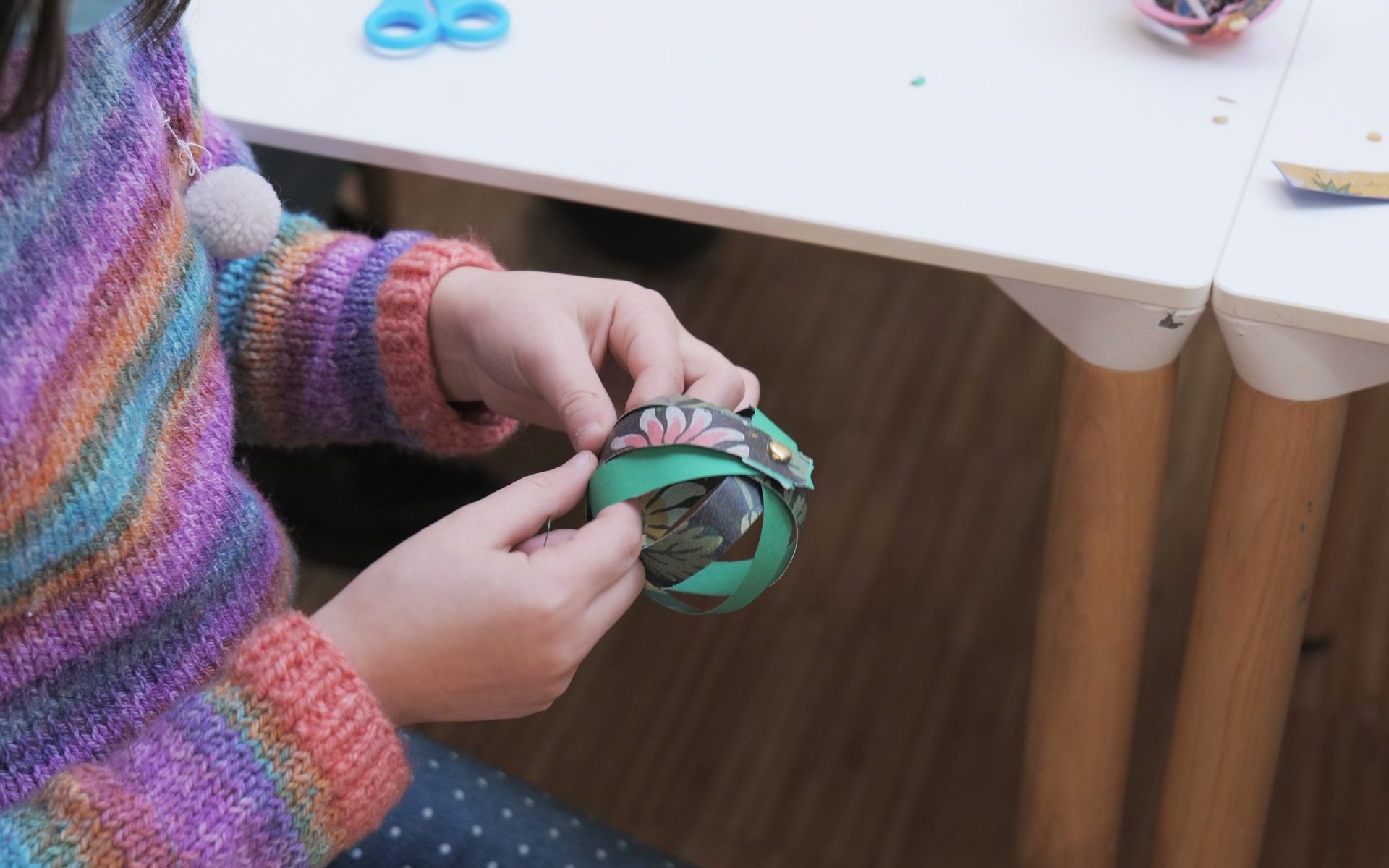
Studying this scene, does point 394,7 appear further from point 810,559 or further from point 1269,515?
point 810,559

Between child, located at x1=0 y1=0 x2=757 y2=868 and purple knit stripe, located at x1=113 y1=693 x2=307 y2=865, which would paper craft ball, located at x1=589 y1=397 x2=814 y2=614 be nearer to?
child, located at x1=0 y1=0 x2=757 y2=868

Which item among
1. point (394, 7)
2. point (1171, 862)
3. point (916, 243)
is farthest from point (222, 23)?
point (1171, 862)

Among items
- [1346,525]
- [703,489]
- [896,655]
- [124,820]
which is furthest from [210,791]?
[1346,525]

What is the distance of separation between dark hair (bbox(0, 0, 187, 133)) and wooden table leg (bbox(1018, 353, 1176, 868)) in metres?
0.52

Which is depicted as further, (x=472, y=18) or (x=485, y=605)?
A: (x=472, y=18)

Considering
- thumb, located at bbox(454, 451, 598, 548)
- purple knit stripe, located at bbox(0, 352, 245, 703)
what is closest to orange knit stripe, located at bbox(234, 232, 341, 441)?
purple knit stripe, located at bbox(0, 352, 245, 703)

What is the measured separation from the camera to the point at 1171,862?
89 centimetres

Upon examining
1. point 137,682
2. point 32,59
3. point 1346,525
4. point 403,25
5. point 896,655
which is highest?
point 32,59

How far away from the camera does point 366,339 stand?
2.42 feet

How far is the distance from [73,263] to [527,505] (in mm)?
219

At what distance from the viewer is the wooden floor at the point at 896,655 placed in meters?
1.15

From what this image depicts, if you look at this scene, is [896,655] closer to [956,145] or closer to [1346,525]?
[1346,525]

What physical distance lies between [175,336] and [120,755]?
0.19m

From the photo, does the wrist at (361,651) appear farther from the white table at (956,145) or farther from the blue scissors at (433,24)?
the blue scissors at (433,24)
